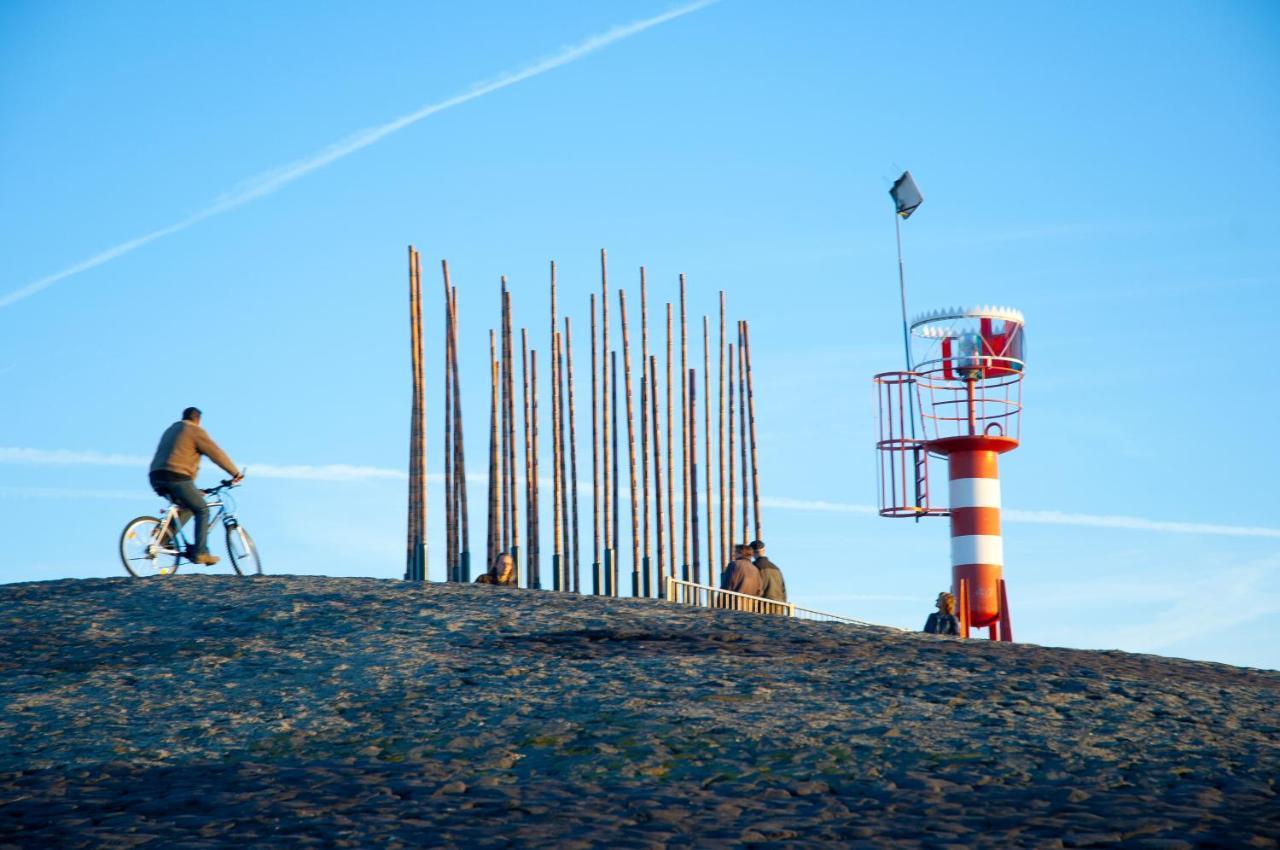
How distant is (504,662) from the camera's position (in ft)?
42.7

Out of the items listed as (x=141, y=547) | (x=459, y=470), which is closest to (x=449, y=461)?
(x=459, y=470)

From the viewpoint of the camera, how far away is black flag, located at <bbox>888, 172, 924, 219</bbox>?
104 ft

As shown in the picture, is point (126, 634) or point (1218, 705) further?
point (126, 634)

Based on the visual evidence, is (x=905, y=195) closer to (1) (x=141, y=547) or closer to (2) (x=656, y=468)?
(2) (x=656, y=468)

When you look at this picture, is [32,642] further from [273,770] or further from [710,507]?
[710,507]

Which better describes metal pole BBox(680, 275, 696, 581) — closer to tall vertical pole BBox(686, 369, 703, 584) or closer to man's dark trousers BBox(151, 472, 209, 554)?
tall vertical pole BBox(686, 369, 703, 584)

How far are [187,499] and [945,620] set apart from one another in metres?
9.71

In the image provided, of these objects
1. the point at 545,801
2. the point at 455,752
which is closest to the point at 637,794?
the point at 545,801

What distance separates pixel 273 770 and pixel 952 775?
4382 mm

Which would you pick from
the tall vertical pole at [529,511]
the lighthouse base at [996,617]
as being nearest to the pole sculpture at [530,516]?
the tall vertical pole at [529,511]

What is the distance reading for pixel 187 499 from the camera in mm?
18031

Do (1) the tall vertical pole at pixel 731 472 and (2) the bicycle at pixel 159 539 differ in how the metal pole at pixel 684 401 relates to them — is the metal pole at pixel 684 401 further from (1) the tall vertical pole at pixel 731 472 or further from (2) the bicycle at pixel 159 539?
(2) the bicycle at pixel 159 539

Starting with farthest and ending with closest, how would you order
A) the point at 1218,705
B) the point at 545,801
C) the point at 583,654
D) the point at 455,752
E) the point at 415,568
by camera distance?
the point at 415,568 < the point at 583,654 < the point at 1218,705 < the point at 455,752 < the point at 545,801

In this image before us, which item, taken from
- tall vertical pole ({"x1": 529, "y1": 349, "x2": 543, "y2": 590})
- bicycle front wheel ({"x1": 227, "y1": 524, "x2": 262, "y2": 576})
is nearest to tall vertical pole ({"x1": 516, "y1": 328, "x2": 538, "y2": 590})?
tall vertical pole ({"x1": 529, "y1": 349, "x2": 543, "y2": 590})
